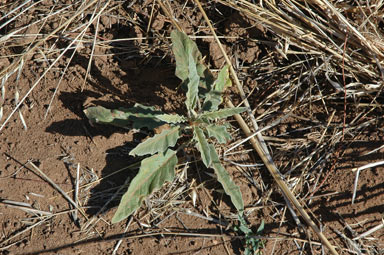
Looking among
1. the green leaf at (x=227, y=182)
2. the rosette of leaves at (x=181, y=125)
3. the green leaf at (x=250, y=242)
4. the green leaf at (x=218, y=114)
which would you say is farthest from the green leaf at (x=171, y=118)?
the green leaf at (x=250, y=242)

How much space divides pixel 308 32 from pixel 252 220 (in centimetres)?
128

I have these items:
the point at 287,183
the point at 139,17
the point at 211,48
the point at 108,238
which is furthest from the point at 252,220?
the point at 139,17

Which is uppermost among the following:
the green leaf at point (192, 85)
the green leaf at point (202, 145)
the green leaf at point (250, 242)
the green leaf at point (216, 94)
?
the green leaf at point (192, 85)

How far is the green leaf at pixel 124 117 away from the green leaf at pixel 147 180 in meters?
0.20

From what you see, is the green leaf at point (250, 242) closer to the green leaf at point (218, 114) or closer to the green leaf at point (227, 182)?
the green leaf at point (227, 182)

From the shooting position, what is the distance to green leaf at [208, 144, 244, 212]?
2406 mm

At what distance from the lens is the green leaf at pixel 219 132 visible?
7.65 feet

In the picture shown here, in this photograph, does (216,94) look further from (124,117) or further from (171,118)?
(124,117)

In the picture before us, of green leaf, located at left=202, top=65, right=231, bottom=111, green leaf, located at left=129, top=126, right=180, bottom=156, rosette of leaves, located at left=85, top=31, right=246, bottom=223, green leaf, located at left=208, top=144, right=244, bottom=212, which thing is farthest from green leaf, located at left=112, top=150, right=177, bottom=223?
green leaf, located at left=202, top=65, right=231, bottom=111

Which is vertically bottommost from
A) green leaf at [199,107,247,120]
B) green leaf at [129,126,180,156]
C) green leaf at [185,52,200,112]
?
green leaf at [129,126,180,156]

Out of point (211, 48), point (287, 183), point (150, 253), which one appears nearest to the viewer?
point (150, 253)

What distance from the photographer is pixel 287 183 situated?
2.56 meters

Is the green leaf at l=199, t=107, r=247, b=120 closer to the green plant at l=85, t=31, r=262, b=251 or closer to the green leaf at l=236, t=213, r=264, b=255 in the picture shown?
the green plant at l=85, t=31, r=262, b=251

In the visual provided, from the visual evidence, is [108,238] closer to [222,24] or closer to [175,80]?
[175,80]
